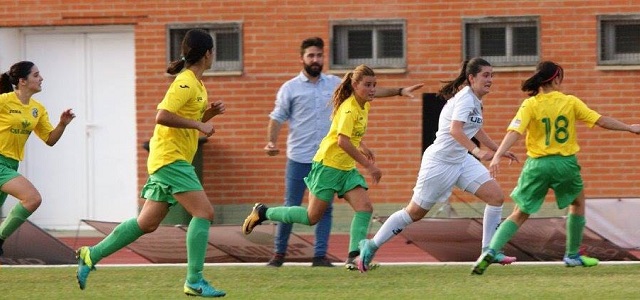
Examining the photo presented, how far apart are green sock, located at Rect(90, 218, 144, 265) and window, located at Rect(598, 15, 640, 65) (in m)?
9.05

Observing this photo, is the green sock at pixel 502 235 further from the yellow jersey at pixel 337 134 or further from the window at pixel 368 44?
the window at pixel 368 44

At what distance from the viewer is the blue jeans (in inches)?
551

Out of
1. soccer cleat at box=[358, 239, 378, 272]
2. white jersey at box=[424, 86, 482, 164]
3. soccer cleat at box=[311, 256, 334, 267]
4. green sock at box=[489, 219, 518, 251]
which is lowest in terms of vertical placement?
soccer cleat at box=[311, 256, 334, 267]

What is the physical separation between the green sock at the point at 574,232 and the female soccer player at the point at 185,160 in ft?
11.3

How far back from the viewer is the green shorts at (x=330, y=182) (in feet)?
42.5

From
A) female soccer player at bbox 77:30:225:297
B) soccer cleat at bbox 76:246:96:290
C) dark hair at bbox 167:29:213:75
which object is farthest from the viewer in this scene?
soccer cleat at bbox 76:246:96:290

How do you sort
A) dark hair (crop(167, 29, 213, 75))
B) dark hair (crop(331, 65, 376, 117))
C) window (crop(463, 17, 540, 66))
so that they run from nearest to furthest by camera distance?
1. dark hair (crop(167, 29, 213, 75))
2. dark hair (crop(331, 65, 376, 117))
3. window (crop(463, 17, 540, 66))

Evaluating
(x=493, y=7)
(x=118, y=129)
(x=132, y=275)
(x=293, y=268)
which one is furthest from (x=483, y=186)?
(x=118, y=129)

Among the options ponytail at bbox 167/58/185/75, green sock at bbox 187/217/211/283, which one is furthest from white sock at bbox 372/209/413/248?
ponytail at bbox 167/58/185/75

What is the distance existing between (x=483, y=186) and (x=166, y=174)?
9.83ft

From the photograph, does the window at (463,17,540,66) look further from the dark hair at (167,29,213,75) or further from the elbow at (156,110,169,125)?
the elbow at (156,110,169,125)

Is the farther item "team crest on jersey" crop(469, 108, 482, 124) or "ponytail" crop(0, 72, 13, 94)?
"ponytail" crop(0, 72, 13, 94)

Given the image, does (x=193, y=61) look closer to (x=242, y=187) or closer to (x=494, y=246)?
(x=494, y=246)

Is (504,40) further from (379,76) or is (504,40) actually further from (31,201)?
(31,201)
